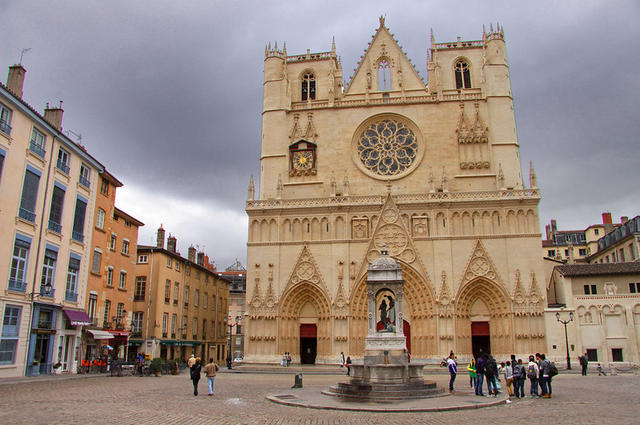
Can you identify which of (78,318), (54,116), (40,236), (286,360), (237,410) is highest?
(54,116)

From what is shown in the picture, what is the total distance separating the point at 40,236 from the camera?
84.1 feet

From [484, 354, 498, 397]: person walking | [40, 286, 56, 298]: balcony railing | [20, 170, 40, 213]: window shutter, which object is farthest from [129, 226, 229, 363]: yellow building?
[484, 354, 498, 397]: person walking

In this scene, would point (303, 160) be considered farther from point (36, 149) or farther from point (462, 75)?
point (36, 149)

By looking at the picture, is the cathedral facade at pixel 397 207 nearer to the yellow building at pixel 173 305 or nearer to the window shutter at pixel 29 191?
the yellow building at pixel 173 305

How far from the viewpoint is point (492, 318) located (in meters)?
36.6

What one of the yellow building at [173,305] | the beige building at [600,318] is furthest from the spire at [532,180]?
the yellow building at [173,305]

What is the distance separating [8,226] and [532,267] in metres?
32.1

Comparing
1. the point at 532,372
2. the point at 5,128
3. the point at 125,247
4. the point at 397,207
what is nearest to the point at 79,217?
the point at 125,247

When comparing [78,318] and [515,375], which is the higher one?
[78,318]

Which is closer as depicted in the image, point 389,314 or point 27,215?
point 389,314

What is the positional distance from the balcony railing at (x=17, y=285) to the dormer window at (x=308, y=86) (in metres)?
27.5

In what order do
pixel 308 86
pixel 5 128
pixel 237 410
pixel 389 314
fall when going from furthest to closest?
pixel 308 86
pixel 5 128
pixel 389 314
pixel 237 410

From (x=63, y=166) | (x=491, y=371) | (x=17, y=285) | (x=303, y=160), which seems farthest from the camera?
(x=303, y=160)

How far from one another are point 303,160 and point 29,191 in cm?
2130
